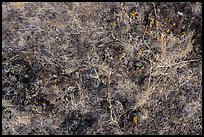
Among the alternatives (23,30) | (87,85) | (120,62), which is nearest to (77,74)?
(87,85)

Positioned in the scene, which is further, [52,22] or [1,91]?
[52,22]

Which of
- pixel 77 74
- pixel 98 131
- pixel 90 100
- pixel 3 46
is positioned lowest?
pixel 98 131

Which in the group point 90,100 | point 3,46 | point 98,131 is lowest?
point 98,131

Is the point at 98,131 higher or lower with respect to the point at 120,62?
lower

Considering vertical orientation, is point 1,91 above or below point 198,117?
above

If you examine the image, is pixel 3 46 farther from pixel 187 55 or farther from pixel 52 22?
pixel 187 55

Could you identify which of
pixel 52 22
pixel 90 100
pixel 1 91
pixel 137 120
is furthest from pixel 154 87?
pixel 1 91

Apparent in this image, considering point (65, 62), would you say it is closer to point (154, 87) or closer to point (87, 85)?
point (87, 85)
